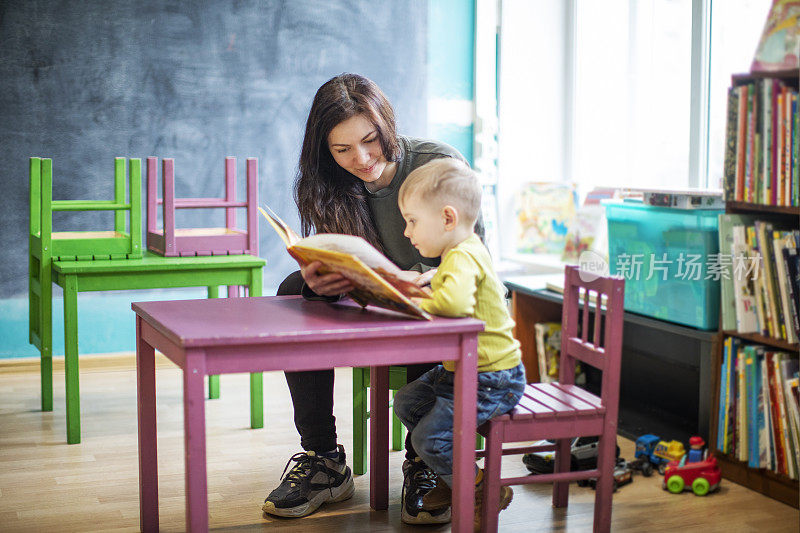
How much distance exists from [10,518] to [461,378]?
4.10 ft

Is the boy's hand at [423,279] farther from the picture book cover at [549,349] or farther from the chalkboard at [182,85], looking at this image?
the chalkboard at [182,85]

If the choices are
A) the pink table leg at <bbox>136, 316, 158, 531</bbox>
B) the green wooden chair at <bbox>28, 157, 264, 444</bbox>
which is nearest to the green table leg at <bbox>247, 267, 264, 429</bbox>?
the green wooden chair at <bbox>28, 157, 264, 444</bbox>

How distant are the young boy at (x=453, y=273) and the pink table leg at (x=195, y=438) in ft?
1.52

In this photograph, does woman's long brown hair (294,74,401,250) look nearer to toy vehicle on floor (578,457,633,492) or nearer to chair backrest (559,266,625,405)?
chair backrest (559,266,625,405)

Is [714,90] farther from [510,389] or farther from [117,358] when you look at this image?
[117,358]

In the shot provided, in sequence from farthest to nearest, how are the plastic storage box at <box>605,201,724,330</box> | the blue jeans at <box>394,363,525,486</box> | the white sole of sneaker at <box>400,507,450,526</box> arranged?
the plastic storage box at <box>605,201,724,330</box> < the white sole of sneaker at <box>400,507,450,526</box> < the blue jeans at <box>394,363,525,486</box>

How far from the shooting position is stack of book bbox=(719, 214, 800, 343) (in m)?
2.29

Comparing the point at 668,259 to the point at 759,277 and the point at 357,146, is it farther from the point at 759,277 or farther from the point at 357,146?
the point at 357,146

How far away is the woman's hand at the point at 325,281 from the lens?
1835 millimetres

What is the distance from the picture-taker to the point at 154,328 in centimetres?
184

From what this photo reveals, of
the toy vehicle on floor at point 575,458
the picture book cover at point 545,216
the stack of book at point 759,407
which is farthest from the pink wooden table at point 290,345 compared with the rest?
the picture book cover at point 545,216

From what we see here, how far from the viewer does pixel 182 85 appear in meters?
4.01

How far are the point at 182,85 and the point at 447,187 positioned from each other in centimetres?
247

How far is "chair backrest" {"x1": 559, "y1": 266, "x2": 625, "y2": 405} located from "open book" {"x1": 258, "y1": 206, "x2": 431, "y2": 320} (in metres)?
0.51
